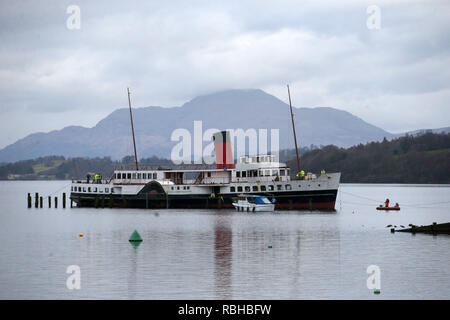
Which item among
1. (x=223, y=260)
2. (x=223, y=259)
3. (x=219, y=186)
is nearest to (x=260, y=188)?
(x=219, y=186)

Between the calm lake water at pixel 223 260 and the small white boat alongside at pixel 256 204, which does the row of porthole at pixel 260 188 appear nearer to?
the small white boat alongside at pixel 256 204

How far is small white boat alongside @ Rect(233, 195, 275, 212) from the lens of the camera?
96.4 m

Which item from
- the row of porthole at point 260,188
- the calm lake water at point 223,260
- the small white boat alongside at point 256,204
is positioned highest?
the row of porthole at point 260,188

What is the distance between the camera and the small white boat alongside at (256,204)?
96.4 metres

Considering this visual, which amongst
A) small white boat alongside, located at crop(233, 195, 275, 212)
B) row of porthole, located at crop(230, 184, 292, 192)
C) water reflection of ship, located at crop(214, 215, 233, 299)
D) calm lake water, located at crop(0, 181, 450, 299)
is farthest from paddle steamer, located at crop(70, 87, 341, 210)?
water reflection of ship, located at crop(214, 215, 233, 299)

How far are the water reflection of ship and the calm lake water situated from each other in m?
0.06

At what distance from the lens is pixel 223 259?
4603 cm

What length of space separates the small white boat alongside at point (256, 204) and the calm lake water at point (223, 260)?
18.5 meters

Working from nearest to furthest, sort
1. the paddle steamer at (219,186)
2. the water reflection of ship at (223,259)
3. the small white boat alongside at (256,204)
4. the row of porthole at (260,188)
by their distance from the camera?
the water reflection of ship at (223,259), the paddle steamer at (219,186), the row of porthole at (260,188), the small white boat alongside at (256,204)

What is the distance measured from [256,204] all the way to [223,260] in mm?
51390

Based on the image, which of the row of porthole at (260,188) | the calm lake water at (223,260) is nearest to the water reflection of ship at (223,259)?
the calm lake water at (223,260)

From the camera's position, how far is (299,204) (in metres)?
94.6

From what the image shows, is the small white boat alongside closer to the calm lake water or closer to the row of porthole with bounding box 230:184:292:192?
the row of porthole with bounding box 230:184:292:192
